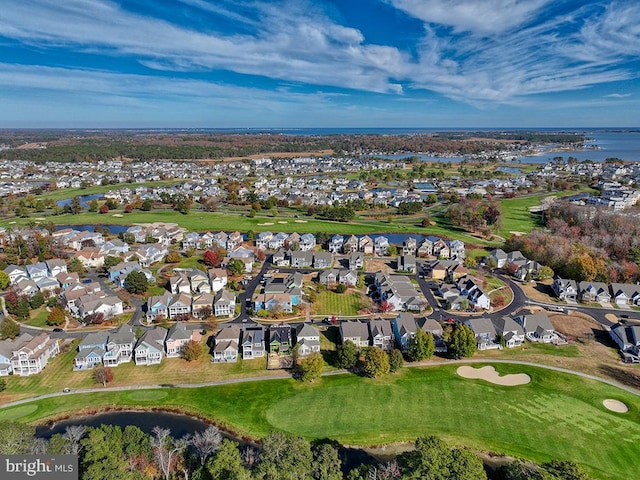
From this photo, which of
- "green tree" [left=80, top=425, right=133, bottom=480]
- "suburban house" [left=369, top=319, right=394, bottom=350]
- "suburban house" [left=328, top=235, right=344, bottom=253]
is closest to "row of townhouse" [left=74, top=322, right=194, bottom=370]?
"green tree" [left=80, top=425, right=133, bottom=480]

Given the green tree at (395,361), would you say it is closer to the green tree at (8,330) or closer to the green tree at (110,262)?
the green tree at (8,330)

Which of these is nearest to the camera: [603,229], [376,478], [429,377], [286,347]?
[376,478]

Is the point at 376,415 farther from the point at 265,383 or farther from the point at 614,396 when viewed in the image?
the point at 614,396

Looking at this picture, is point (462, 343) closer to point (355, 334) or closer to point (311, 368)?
point (355, 334)

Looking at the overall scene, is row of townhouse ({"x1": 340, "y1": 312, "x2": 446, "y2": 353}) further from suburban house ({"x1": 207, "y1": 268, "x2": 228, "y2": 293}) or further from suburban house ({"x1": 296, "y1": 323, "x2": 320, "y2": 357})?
suburban house ({"x1": 207, "y1": 268, "x2": 228, "y2": 293})

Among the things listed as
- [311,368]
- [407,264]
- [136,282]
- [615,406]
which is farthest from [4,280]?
[615,406]

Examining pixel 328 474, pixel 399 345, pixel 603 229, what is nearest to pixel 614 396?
pixel 399 345

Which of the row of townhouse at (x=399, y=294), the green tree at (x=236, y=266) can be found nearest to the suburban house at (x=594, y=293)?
the row of townhouse at (x=399, y=294)
